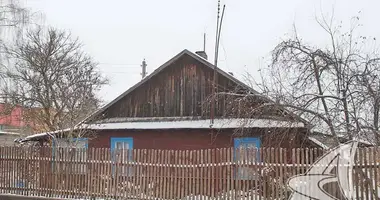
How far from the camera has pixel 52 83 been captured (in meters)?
28.8

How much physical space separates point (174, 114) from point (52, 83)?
1457 cm

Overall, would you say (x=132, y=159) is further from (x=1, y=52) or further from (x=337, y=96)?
(x=1, y=52)

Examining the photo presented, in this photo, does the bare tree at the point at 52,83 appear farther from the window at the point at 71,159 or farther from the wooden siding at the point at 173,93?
the window at the point at 71,159

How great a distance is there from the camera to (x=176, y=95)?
17.8 metres

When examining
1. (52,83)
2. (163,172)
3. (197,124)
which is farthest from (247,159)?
(52,83)

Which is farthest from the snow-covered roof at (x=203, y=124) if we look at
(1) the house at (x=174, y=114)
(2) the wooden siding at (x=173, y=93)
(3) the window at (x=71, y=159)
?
(3) the window at (x=71, y=159)

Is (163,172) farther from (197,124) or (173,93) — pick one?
(173,93)

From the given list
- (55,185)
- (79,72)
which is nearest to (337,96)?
(55,185)

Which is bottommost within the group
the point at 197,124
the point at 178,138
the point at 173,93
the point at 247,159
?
the point at 247,159

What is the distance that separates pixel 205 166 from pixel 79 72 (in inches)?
916

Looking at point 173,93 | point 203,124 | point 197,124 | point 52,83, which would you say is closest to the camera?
point 203,124

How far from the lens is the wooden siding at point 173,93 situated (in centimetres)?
1734

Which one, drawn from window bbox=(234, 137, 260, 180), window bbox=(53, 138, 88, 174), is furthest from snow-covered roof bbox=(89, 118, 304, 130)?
window bbox=(53, 138, 88, 174)

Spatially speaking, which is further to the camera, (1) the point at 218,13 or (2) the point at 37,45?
(2) the point at 37,45
